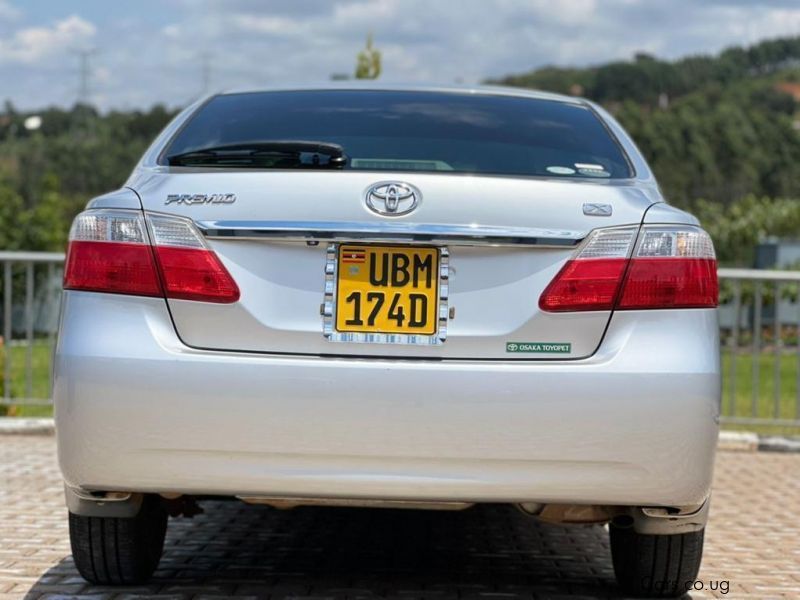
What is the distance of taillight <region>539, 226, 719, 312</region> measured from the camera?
140 inches

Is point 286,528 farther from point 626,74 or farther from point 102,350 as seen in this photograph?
point 626,74

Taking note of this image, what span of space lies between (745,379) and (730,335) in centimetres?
78

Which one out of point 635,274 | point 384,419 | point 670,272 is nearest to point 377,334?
point 384,419

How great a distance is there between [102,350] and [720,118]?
454 ft

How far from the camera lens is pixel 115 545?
163 inches

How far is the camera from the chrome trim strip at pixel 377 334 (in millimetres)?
3492

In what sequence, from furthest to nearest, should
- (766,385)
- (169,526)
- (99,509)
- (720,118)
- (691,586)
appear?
1. (720,118)
2. (766,385)
3. (169,526)
4. (691,586)
5. (99,509)

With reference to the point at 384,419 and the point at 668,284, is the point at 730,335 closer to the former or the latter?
the point at 668,284

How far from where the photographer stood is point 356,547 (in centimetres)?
530

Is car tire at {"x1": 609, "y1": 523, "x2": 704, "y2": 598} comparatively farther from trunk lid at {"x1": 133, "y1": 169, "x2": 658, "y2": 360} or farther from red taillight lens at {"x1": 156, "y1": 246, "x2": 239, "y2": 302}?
red taillight lens at {"x1": 156, "y1": 246, "x2": 239, "y2": 302}

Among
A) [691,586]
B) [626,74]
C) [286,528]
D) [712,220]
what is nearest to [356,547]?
[286,528]

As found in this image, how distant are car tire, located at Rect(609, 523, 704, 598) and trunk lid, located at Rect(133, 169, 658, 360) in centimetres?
91

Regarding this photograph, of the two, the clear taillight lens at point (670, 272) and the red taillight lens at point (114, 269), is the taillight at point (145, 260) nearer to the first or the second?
the red taillight lens at point (114, 269)

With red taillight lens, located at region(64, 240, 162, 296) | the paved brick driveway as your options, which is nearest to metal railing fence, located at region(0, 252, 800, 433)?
the paved brick driveway
